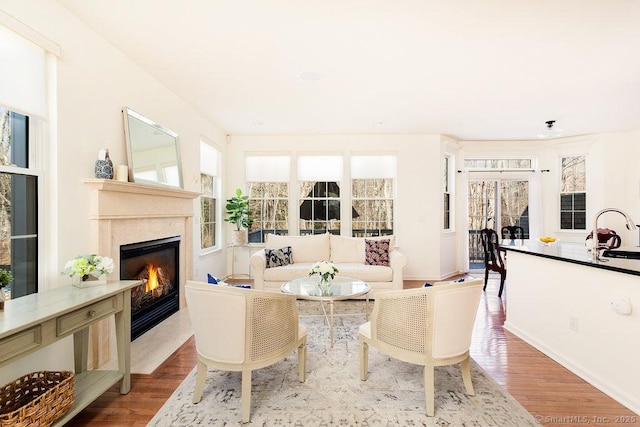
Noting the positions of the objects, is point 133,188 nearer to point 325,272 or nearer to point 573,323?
point 325,272

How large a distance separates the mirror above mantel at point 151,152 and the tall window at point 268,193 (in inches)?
83.8

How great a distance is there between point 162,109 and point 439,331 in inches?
145

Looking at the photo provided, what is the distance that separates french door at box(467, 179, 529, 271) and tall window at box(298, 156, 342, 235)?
3001 mm

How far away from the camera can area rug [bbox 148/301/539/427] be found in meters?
1.92

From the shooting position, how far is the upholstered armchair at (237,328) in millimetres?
1878

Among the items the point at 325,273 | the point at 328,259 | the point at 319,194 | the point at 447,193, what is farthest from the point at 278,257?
the point at 447,193

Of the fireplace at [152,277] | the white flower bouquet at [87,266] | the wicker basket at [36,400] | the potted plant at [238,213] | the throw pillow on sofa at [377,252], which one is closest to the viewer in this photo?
the wicker basket at [36,400]

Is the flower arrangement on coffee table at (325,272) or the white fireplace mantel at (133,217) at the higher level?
the white fireplace mantel at (133,217)

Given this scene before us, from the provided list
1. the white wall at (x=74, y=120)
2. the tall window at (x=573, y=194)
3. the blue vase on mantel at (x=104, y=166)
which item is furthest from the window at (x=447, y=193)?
the blue vase on mantel at (x=104, y=166)

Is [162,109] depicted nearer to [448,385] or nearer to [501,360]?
[448,385]

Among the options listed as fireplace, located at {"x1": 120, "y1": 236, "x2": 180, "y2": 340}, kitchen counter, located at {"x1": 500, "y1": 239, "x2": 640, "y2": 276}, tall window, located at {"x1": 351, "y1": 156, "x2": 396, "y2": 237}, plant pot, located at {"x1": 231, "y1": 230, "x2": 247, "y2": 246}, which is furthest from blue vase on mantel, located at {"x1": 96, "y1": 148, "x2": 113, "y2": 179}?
tall window, located at {"x1": 351, "y1": 156, "x2": 396, "y2": 237}

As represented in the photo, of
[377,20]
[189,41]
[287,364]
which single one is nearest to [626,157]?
[377,20]

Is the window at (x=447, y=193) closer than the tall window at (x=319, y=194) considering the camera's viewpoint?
No

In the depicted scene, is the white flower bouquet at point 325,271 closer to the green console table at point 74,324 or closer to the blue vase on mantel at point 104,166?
the green console table at point 74,324
